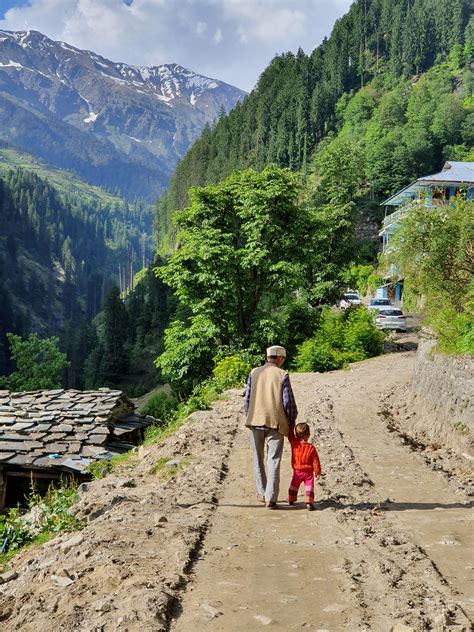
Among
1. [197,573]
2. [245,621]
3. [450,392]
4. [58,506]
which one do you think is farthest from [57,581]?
[450,392]

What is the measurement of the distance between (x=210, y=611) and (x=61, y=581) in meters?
1.45

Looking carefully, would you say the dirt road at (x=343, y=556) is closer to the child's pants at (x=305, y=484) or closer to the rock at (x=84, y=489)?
the child's pants at (x=305, y=484)

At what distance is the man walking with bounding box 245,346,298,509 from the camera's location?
24.5ft

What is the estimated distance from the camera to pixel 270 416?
24.5ft

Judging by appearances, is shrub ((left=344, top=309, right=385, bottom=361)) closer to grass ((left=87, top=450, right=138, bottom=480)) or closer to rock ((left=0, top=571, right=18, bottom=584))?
grass ((left=87, top=450, right=138, bottom=480))

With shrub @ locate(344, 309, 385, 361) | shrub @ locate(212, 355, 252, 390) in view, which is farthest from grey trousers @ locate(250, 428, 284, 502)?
shrub @ locate(344, 309, 385, 361)

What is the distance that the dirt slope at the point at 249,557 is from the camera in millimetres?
4426

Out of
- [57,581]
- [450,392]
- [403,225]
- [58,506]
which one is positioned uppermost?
[403,225]

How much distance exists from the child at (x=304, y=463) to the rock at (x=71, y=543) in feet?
8.80

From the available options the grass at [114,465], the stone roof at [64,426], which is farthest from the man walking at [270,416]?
the stone roof at [64,426]

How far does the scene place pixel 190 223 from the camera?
84.7 ft

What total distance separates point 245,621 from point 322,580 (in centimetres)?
103

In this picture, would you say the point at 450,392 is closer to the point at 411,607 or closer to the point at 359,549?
the point at 359,549

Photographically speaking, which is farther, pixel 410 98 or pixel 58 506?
pixel 410 98
